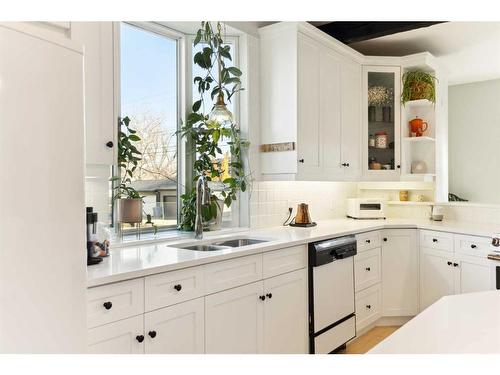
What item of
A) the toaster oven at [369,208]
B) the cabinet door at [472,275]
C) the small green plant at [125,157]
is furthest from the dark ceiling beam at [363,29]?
the small green plant at [125,157]

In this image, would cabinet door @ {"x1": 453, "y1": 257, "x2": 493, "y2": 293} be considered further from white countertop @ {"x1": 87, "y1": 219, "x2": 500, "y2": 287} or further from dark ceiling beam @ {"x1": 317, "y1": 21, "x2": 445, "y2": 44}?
dark ceiling beam @ {"x1": 317, "y1": 21, "x2": 445, "y2": 44}

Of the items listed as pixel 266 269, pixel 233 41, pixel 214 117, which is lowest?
pixel 266 269

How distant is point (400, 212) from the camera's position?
436 centimetres

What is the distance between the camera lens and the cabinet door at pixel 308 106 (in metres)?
3.24

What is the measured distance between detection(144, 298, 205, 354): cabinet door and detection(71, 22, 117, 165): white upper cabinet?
0.81 m

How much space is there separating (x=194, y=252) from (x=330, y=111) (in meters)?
2.00

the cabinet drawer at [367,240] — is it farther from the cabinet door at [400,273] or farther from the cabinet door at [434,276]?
the cabinet door at [434,276]

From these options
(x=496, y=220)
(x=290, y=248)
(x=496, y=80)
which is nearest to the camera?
(x=290, y=248)

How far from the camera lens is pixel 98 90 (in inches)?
79.7

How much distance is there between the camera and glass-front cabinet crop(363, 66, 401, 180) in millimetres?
4059

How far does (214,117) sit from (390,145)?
2223 millimetres

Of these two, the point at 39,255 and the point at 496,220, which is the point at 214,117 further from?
the point at 496,220

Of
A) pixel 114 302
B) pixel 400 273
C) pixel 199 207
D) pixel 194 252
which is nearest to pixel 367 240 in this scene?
pixel 400 273
